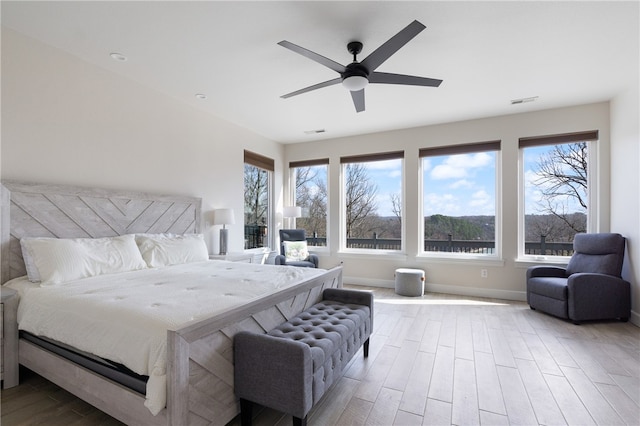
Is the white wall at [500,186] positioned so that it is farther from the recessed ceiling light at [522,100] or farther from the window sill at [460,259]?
the recessed ceiling light at [522,100]

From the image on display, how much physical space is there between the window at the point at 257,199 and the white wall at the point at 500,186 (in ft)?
4.04

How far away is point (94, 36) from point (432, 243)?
515 cm

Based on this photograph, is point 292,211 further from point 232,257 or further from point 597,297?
point 597,297

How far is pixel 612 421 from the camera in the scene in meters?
1.77

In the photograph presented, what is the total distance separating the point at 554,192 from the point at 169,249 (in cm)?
535

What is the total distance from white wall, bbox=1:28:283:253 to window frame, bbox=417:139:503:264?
3364mm

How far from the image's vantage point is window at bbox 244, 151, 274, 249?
5258 millimetres

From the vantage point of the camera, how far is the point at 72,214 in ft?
9.14

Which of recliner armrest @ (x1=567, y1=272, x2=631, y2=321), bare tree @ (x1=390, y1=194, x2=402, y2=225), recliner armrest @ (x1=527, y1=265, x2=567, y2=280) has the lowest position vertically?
recliner armrest @ (x1=567, y1=272, x2=631, y2=321)

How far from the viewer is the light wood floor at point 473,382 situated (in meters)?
1.81

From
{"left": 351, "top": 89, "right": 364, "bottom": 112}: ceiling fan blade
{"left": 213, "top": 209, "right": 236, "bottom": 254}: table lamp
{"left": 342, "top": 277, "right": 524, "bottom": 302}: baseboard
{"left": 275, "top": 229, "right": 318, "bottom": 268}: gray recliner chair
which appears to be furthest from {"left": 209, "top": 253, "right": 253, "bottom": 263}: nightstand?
{"left": 351, "top": 89, "right": 364, "bottom": 112}: ceiling fan blade

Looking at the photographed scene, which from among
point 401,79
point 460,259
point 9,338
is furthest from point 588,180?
point 9,338

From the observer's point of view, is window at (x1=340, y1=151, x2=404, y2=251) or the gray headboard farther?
window at (x1=340, y1=151, x2=404, y2=251)

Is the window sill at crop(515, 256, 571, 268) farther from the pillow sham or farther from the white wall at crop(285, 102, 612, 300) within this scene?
the pillow sham
